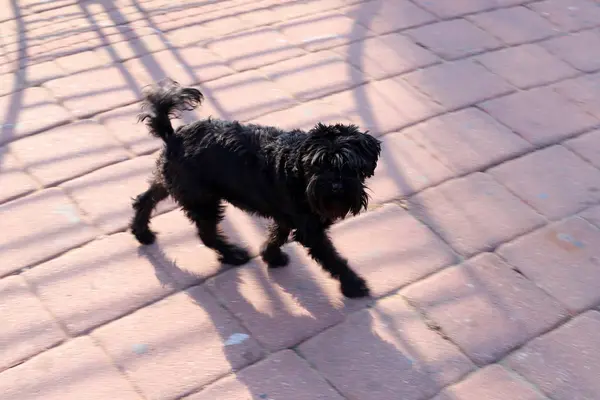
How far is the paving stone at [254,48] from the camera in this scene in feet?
17.4

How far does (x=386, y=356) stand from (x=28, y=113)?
9.90 feet

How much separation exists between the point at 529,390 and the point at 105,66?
381 cm

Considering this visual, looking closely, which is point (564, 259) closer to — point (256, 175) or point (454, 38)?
point (256, 175)

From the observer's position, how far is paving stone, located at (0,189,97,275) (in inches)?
141

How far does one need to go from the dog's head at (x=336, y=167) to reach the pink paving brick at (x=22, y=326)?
1.35m

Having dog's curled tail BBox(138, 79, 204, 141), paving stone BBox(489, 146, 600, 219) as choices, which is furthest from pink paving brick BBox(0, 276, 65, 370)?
paving stone BBox(489, 146, 600, 219)

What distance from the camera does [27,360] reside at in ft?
9.88

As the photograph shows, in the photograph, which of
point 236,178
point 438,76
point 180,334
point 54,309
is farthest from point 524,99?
point 54,309

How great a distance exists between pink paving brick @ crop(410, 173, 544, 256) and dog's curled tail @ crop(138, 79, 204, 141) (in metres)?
1.46

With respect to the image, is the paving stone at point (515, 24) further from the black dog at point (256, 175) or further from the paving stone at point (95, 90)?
the black dog at point (256, 175)

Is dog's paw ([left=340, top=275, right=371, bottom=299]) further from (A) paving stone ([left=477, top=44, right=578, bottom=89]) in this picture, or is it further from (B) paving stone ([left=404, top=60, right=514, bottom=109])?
(A) paving stone ([left=477, top=44, right=578, bottom=89])

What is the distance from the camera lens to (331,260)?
3342 mm

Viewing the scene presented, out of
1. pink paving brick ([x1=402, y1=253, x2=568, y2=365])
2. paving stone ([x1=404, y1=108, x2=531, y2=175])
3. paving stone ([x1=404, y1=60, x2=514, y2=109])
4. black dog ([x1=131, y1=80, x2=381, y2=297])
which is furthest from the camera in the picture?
paving stone ([x1=404, y1=60, x2=514, y2=109])

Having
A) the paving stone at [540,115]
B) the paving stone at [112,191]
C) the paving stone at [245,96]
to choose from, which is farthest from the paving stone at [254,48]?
the paving stone at [540,115]
